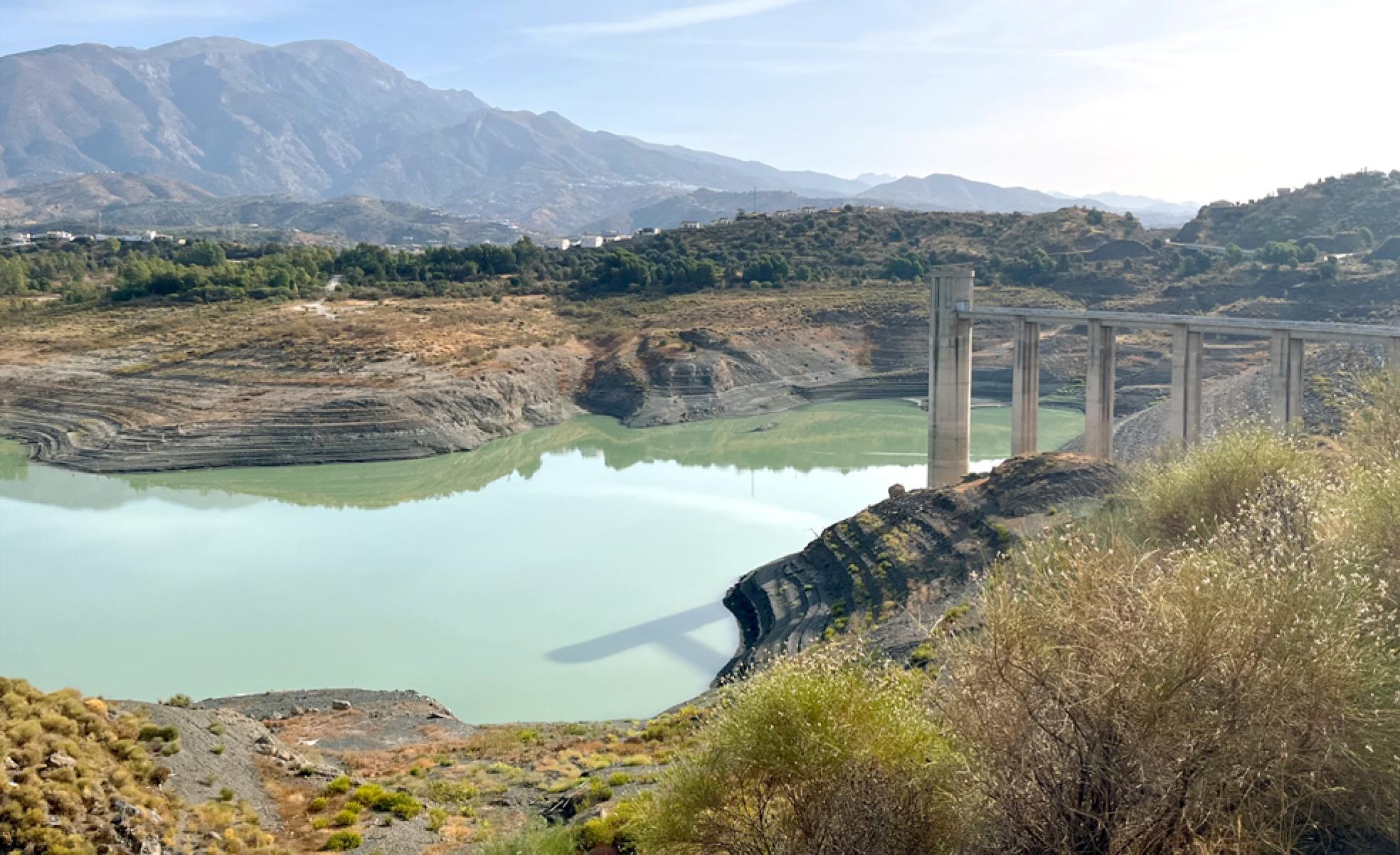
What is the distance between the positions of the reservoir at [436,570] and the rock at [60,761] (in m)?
10.8

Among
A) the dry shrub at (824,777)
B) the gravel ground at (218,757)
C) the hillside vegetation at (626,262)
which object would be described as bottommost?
the gravel ground at (218,757)

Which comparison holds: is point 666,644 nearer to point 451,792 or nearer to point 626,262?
point 451,792

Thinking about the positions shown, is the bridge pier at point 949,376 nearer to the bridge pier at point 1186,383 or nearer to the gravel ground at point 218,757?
the bridge pier at point 1186,383

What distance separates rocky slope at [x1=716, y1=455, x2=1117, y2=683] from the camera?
944 inches

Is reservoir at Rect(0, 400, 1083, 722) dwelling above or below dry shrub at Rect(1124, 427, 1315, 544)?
→ below

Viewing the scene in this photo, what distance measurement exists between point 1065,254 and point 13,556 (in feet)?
224

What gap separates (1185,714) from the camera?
825 centimetres

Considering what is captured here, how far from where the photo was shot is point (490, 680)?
24.2 meters

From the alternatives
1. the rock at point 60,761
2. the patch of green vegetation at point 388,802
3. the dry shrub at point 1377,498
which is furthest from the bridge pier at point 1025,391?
the rock at point 60,761

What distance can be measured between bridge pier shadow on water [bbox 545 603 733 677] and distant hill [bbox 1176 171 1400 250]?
69.5m

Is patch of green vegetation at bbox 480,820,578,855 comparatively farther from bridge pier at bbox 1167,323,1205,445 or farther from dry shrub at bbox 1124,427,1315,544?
bridge pier at bbox 1167,323,1205,445

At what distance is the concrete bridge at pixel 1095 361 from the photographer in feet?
97.8

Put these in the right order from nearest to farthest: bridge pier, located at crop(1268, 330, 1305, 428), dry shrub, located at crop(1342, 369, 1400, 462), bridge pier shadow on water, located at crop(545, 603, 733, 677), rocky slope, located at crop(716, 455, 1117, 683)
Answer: dry shrub, located at crop(1342, 369, 1400, 462), rocky slope, located at crop(716, 455, 1117, 683), bridge pier shadow on water, located at crop(545, 603, 733, 677), bridge pier, located at crop(1268, 330, 1305, 428)

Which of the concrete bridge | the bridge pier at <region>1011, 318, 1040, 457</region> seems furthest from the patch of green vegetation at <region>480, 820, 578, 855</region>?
the bridge pier at <region>1011, 318, 1040, 457</region>
